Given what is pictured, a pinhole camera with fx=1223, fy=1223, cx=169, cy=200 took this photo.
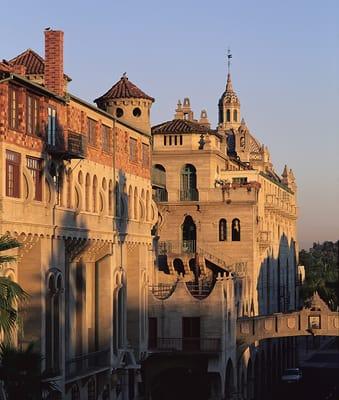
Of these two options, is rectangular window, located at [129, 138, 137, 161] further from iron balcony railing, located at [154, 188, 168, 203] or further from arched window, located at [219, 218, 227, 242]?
arched window, located at [219, 218, 227, 242]

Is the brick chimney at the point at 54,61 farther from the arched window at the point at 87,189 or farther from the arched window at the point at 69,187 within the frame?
the arched window at the point at 87,189

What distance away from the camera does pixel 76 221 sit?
6247cm

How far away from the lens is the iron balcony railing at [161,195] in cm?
10238

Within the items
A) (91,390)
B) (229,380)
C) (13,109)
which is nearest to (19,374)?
(13,109)

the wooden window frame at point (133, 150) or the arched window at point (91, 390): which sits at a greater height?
the wooden window frame at point (133, 150)

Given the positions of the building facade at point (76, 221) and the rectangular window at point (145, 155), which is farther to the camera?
the rectangular window at point (145, 155)

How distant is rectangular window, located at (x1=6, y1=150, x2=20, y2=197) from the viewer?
5322 cm

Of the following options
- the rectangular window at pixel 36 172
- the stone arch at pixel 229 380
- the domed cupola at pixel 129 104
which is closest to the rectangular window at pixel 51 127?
the rectangular window at pixel 36 172

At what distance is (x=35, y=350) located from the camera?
55.0 metres

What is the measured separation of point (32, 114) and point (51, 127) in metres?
2.76

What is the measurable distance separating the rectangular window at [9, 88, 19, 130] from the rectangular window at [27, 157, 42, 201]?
6.75ft

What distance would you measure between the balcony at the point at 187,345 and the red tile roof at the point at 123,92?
16.6m

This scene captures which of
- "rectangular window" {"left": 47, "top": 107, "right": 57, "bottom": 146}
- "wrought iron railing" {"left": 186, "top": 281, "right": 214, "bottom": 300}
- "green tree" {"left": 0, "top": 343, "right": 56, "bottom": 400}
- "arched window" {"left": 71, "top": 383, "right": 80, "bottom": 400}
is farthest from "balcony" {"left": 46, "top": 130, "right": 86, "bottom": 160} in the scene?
"wrought iron railing" {"left": 186, "top": 281, "right": 214, "bottom": 300}

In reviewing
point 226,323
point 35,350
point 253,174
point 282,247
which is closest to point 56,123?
point 35,350
